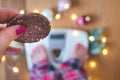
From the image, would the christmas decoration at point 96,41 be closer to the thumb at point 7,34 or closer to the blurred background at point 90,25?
the blurred background at point 90,25

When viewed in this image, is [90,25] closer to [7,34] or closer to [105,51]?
[105,51]

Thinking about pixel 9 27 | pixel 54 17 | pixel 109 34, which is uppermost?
pixel 54 17

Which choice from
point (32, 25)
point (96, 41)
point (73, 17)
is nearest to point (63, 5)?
point (73, 17)

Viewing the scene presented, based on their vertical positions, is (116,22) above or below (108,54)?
above

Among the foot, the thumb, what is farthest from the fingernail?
the foot

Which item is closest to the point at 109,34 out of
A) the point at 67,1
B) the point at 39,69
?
the point at 67,1

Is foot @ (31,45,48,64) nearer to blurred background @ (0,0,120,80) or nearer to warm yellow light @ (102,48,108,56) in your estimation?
blurred background @ (0,0,120,80)

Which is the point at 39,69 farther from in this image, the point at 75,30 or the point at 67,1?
the point at 67,1
